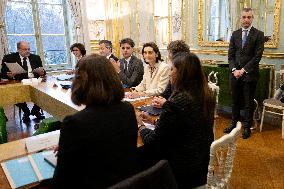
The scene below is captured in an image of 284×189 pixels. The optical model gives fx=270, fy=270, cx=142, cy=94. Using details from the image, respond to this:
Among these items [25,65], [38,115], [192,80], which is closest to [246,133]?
[192,80]

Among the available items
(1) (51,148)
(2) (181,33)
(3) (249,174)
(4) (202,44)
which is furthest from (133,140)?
(2) (181,33)

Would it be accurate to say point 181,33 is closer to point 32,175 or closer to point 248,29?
point 248,29

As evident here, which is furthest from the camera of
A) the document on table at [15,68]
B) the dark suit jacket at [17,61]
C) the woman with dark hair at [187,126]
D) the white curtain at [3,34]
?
the white curtain at [3,34]

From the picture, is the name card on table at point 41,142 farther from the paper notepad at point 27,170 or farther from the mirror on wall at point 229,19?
the mirror on wall at point 229,19

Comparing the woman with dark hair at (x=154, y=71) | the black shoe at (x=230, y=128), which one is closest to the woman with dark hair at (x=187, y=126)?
the woman with dark hair at (x=154, y=71)

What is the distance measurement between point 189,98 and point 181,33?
13.5 feet

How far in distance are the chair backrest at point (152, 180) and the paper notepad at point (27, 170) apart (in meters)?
0.59

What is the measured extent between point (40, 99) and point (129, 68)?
1.27 meters

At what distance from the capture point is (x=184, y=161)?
1.51 m

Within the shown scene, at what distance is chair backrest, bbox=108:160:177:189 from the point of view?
2.51 ft

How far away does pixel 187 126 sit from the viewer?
1.48 metres

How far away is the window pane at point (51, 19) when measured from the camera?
5941mm

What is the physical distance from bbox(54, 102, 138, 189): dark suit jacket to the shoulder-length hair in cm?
48

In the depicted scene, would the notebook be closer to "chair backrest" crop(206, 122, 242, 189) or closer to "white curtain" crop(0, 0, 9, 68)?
"chair backrest" crop(206, 122, 242, 189)
